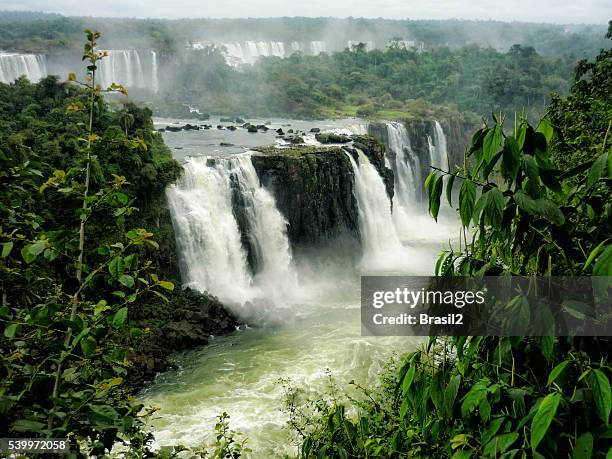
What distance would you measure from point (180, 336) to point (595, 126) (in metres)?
11.4

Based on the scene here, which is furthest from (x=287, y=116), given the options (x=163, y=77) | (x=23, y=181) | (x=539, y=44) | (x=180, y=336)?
(x=539, y=44)

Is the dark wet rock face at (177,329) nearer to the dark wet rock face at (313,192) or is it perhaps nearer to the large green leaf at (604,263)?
the dark wet rock face at (313,192)

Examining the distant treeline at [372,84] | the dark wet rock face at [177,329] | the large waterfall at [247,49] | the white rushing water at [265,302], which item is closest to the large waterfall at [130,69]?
the distant treeline at [372,84]

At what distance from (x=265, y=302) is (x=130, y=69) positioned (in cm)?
Result: 2905

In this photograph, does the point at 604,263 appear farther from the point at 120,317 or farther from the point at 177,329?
the point at 177,329

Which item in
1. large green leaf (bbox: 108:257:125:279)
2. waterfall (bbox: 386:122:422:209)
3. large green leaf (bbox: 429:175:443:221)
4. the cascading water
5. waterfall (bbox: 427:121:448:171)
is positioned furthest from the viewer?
waterfall (bbox: 427:121:448:171)

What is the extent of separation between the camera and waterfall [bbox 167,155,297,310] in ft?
55.9

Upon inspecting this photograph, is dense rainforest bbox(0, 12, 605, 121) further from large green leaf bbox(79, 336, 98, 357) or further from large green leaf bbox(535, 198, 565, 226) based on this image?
large green leaf bbox(79, 336, 98, 357)

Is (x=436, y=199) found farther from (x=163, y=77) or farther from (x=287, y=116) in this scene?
(x=163, y=77)

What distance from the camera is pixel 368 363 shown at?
1328 centimetres

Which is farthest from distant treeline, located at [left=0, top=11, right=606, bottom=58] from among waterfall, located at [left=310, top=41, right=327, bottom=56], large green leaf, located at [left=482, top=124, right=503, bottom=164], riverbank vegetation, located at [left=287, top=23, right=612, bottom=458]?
large green leaf, located at [left=482, top=124, right=503, bottom=164]

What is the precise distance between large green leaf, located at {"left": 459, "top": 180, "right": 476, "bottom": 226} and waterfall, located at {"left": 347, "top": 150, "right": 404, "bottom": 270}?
19.9 meters

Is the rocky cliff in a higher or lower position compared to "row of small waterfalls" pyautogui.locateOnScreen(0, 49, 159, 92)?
lower

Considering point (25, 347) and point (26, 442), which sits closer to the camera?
point (26, 442)
